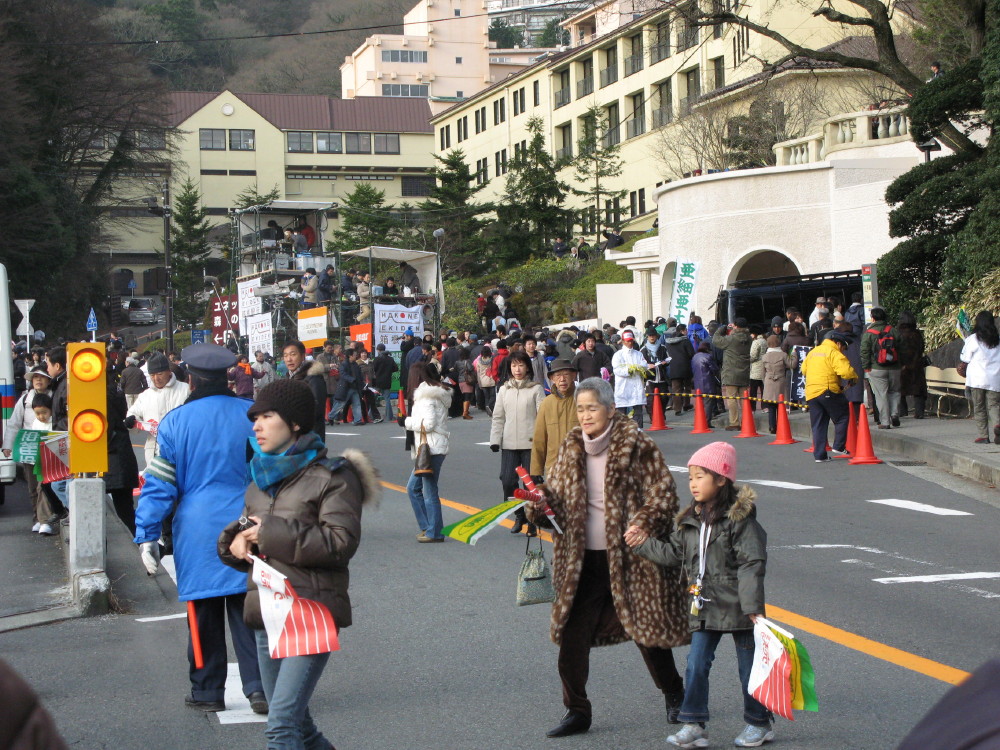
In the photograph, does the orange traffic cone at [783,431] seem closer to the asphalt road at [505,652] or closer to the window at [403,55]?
the asphalt road at [505,652]

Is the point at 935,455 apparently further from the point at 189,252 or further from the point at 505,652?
the point at 189,252

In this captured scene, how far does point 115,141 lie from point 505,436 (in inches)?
1993

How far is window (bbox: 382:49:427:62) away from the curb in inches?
3579

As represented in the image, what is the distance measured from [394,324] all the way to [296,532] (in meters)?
27.1

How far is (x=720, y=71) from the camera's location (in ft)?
174

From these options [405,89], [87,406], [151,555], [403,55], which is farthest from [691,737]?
[403,55]

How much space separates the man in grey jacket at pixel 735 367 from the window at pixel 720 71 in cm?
3373

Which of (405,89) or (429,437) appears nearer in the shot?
(429,437)

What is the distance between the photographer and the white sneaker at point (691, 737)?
5.45 m

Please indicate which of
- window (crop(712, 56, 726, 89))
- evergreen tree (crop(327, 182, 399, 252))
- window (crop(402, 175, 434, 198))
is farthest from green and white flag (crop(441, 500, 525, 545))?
window (crop(402, 175, 434, 198))

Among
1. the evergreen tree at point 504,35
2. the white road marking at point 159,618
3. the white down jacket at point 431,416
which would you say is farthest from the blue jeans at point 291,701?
the evergreen tree at point 504,35

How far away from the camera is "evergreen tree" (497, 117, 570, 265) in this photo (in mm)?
53750

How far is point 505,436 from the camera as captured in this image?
37.7 ft

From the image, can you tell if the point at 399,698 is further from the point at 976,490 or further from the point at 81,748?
the point at 976,490
